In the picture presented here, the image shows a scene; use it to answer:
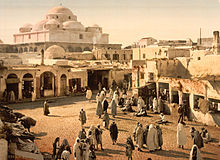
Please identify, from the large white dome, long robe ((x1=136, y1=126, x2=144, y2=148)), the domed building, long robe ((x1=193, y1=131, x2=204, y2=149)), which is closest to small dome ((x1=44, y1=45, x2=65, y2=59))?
the domed building

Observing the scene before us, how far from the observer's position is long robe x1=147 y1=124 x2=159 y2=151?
9.49m

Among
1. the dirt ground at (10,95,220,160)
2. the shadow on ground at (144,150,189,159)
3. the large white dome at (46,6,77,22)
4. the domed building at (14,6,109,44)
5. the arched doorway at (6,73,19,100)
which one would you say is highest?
the large white dome at (46,6,77,22)

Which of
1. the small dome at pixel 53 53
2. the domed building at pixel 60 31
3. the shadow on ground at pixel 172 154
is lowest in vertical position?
the shadow on ground at pixel 172 154

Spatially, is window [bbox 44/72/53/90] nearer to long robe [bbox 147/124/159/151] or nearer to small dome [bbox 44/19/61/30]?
long robe [bbox 147/124/159/151]

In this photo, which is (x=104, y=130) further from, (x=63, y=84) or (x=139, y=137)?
(x=63, y=84)

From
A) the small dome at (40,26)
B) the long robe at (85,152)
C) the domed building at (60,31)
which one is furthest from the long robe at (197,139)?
the small dome at (40,26)

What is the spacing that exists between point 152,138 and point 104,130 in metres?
3.48

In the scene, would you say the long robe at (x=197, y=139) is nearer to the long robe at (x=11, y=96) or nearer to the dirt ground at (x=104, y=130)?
the dirt ground at (x=104, y=130)

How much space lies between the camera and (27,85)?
77.7 feet

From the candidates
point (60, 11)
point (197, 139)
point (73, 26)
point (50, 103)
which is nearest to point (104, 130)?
point (197, 139)

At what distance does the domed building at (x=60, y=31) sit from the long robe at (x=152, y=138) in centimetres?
4141

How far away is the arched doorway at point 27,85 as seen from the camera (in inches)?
865

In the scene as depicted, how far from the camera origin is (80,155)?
25.5ft

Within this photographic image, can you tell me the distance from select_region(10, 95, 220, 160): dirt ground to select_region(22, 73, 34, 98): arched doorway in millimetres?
2246
